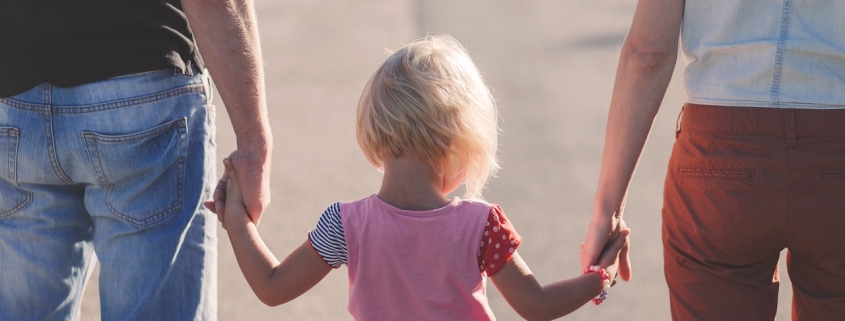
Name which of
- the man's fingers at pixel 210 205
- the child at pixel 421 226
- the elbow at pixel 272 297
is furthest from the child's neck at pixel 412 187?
the man's fingers at pixel 210 205

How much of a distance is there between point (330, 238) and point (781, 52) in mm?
1110

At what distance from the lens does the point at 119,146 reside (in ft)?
7.87

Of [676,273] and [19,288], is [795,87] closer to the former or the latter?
[676,273]

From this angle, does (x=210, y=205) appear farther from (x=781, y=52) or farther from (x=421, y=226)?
(x=781, y=52)

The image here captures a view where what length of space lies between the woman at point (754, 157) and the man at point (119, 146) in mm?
1038

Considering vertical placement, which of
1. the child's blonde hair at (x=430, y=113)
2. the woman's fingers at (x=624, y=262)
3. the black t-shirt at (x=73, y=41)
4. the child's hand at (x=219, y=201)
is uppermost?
the black t-shirt at (x=73, y=41)

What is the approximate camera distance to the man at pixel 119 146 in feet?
7.73

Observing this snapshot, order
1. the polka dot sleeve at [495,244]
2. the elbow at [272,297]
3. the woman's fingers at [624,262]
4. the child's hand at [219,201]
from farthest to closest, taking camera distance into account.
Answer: the woman's fingers at [624,262], the child's hand at [219,201], the elbow at [272,297], the polka dot sleeve at [495,244]

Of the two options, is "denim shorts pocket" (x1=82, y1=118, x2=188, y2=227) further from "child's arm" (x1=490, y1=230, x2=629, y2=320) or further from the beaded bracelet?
the beaded bracelet

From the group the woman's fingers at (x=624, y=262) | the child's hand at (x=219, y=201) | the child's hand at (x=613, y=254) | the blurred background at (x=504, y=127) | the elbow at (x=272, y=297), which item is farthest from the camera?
the blurred background at (x=504, y=127)

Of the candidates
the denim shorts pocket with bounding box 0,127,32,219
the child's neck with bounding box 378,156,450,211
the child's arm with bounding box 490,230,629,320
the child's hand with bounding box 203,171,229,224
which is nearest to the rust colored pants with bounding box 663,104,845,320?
the child's arm with bounding box 490,230,629,320

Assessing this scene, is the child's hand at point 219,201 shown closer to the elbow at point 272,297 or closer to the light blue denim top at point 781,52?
the elbow at point 272,297

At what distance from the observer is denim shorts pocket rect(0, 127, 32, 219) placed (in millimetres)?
2393

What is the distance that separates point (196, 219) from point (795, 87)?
57.3 inches
